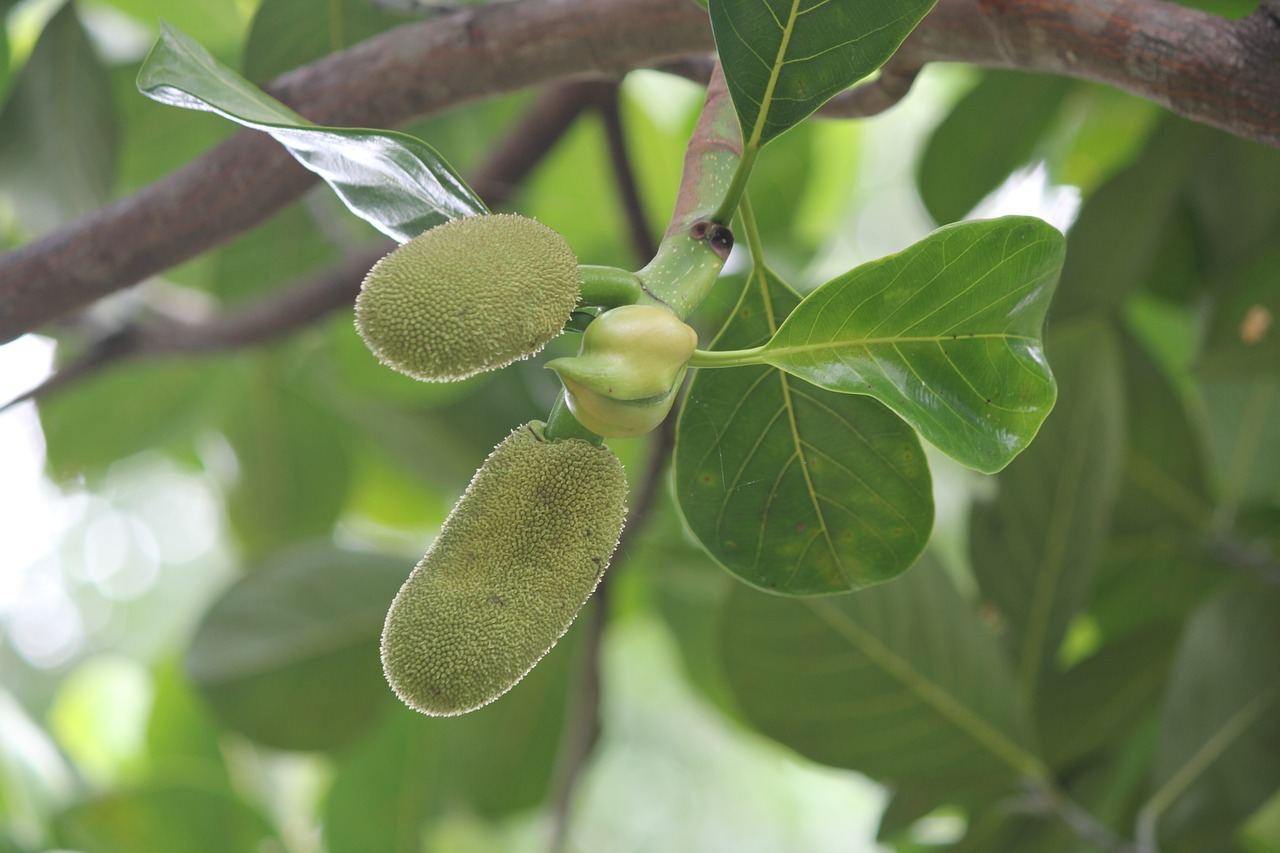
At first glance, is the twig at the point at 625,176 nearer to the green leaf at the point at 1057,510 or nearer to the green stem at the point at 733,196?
the green leaf at the point at 1057,510

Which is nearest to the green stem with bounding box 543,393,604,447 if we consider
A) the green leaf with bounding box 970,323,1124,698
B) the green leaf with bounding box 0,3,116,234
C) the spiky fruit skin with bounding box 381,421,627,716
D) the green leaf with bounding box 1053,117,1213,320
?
the spiky fruit skin with bounding box 381,421,627,716

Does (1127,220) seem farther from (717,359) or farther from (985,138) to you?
(717,359)

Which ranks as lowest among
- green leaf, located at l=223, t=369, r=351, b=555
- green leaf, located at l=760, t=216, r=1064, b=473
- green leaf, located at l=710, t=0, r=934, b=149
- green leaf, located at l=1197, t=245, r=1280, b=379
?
green leaf, located at l=223, t=369, r=351, b=555

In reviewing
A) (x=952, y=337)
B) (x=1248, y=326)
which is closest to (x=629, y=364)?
(x=952, y=337)

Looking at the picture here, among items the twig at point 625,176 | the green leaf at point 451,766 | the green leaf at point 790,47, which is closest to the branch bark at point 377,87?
the green leaf at point 790,47

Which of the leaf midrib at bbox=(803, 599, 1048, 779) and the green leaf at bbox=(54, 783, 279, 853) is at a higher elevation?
the leaf midrib at bbox=(803, 599, 1048, 779)

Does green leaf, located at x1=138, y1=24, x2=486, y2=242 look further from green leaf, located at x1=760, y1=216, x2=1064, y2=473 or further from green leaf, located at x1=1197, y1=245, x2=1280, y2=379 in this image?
green leaf, located at x1=1197, y1=245, x2=1280, y2=379

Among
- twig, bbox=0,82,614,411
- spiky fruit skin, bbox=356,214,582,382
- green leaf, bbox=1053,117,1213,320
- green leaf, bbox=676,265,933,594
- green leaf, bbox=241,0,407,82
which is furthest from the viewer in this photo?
twig, bbox=0,82,614,411
